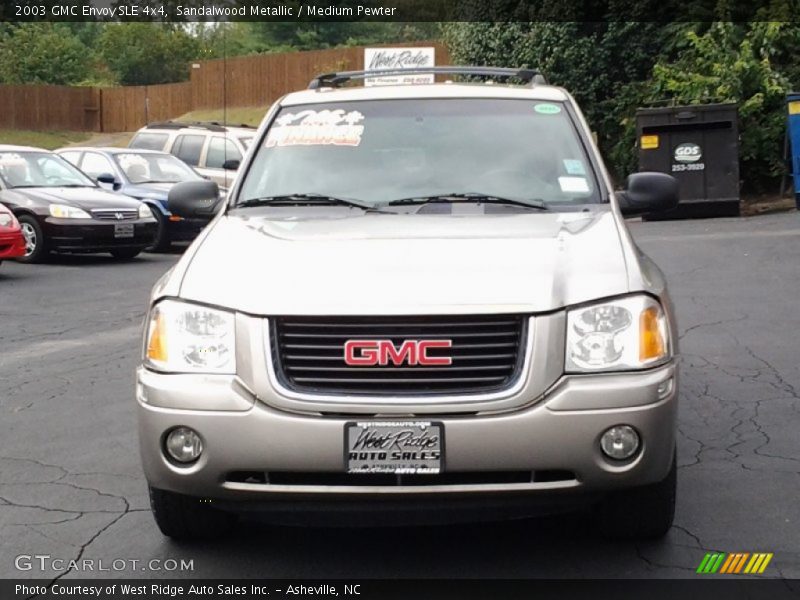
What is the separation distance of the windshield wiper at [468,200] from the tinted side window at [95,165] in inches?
576

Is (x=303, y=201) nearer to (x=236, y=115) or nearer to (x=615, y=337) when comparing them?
(x=615, y=337)

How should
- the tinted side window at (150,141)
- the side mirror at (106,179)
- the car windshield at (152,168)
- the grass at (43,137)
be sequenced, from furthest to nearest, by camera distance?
the grass at (43,137) → the tinted side window at (150,141) → the car windshield at (152,168) → the side mirror at (106,179)

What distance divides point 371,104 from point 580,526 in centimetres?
222

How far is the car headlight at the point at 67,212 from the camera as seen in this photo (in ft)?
52.2

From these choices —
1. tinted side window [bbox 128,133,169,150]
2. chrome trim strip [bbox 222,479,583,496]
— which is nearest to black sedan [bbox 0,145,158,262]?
tinted side window [bbox 128,133,169,150]

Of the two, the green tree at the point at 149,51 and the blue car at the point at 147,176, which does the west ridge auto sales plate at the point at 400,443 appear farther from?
the green tree at the point at 149,51

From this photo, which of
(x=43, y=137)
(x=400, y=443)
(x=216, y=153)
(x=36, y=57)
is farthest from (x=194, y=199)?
(x=36, y=57)

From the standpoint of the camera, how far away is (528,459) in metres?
4.01

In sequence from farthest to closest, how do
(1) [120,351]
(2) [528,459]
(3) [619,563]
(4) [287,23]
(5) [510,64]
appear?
1. (4) [287,23]
2. (5) [510,64]
3. (1) [120,351]
4. (3) [619,563]
5. (2) [528,459]

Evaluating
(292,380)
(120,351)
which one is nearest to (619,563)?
(292,380)

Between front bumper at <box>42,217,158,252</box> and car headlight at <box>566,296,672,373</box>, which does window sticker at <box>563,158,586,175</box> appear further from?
front bumper at <box>42,217,158,252</box>

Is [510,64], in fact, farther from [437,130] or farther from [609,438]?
[609,438]

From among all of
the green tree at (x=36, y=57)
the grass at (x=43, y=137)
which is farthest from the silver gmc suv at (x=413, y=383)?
the green tree at (x=36, y=57)

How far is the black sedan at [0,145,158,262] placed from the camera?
52.2ft
